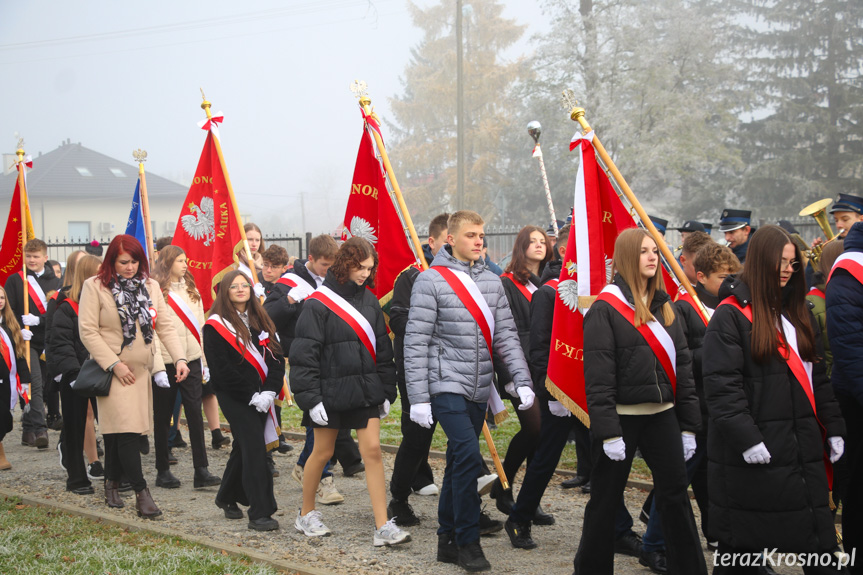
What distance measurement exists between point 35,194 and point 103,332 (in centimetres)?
4506

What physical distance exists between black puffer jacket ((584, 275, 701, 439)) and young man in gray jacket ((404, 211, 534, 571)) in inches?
34.8

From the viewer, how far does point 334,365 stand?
234 inches

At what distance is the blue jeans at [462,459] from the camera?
5.36 meters

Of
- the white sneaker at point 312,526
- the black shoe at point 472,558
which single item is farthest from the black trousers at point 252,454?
the black shoe at point 472,558

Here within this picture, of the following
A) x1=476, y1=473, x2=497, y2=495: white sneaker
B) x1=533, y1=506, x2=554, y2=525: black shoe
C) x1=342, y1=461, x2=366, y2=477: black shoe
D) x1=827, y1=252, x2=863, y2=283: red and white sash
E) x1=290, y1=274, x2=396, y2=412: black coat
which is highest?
x1=827, y1=252, x2=863, y2=283: red and white sash

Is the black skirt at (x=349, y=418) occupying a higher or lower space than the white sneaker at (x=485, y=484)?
higher

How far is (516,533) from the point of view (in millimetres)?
5875

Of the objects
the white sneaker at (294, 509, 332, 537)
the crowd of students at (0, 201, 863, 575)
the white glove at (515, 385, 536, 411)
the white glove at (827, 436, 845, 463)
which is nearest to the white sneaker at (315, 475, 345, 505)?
the crowd of students at (0, 201, 863, 575)

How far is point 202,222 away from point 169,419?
250 centimetres

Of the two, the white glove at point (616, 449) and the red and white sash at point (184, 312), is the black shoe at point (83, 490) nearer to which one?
the red and white sash at point (184, 312)

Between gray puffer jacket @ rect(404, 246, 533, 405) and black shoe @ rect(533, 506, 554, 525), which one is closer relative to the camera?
gray puffer jacket @ rect(404, 246, 533, 405)

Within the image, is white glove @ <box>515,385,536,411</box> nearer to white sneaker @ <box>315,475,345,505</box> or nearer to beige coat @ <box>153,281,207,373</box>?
white sneaker @ <box>315,475,345,505</box>

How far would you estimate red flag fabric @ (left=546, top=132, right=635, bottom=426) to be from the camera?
18.0ft

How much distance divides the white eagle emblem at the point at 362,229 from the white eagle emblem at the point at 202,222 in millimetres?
2358
